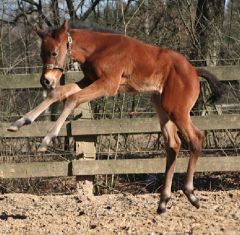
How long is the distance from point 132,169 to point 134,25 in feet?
11.1

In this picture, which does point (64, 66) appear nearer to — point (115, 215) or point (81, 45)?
point (81, 45)

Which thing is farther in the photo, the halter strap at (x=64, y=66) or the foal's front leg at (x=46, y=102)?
the halter strap at (x=64, y=66)

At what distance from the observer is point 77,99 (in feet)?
16.3

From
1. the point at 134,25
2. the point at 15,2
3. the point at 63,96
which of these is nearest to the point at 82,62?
the point at 63,96

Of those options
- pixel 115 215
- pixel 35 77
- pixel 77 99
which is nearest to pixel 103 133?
pixel 35 77

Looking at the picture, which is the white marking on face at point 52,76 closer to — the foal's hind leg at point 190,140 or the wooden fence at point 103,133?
the foal's hind leg at point 190,140

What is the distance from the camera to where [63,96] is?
5098mm

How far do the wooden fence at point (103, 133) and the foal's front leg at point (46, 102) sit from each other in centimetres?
198

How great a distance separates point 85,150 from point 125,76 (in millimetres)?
2101

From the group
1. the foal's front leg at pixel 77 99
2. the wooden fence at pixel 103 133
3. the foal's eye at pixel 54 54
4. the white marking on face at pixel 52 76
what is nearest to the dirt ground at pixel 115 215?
the wooden fence at pixel 103 133

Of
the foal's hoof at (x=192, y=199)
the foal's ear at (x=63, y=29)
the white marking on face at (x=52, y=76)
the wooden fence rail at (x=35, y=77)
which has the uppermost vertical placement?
the foal's ear at (x=63, y=29)

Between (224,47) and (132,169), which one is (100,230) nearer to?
(132,169)

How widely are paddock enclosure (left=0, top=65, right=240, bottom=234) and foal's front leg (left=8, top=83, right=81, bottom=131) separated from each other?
124 centimetres

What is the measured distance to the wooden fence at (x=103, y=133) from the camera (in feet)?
23.6
